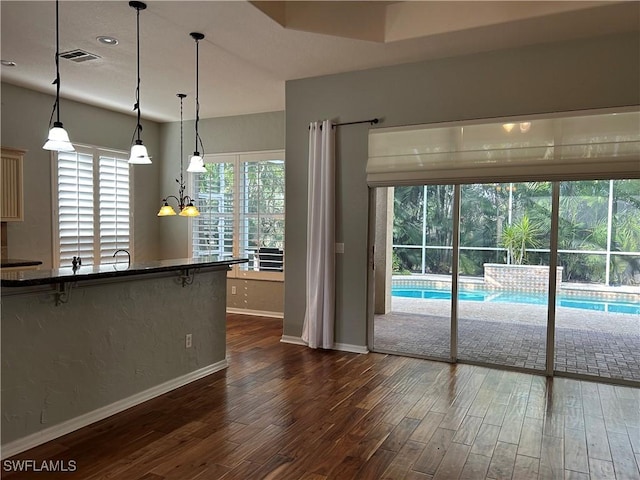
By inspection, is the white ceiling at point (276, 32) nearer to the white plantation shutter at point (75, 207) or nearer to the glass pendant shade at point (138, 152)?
the glass pendant shade at point (138, 152)

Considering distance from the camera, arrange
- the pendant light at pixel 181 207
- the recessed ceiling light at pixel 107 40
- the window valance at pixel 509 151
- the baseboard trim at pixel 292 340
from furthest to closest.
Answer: the baseboard trim at pixel 292 340 < the pendant light at pixel 181 207 < the recessed ceiling light at pixel 107 40 < the window valance at pixel 509 151

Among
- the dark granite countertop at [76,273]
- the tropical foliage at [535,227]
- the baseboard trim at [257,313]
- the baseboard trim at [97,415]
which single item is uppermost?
the tropical foliage at [535,227]

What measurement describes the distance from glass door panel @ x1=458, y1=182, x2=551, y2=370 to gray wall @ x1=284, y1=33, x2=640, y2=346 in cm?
82

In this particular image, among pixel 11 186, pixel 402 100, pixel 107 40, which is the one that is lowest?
pixel 11 186

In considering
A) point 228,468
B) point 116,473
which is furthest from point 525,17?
point 116,473

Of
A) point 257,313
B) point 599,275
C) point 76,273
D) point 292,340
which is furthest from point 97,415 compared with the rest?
point 599,275

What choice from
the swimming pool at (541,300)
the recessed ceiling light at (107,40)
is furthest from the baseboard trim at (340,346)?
the recessed ceiling light at (107,40)

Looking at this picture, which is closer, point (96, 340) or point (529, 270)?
point (96, 340)

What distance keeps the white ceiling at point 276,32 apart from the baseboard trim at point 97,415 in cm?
299

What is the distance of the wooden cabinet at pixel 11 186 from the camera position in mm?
4934

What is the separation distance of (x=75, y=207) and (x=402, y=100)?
454 centimetres

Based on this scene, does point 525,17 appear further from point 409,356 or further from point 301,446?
point 301,446

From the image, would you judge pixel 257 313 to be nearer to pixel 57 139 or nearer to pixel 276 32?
pixel 276 32

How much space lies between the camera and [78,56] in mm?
4457
